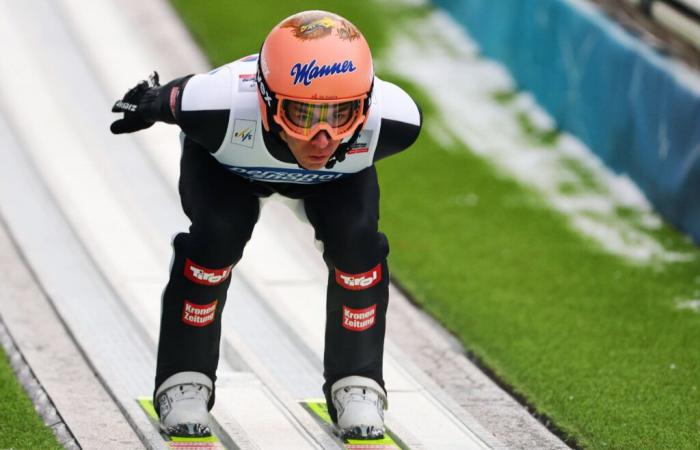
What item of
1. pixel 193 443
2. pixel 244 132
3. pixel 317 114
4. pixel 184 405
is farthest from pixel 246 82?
pixel 193 443

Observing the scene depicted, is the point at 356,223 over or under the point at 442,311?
over

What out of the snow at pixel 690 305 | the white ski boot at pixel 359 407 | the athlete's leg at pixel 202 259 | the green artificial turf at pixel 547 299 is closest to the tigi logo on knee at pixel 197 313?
the athlete's leg at pixel 202 259

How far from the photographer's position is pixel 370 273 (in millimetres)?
4891

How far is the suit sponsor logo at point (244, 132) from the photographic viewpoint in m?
4.62

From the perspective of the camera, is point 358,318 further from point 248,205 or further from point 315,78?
point 315,78

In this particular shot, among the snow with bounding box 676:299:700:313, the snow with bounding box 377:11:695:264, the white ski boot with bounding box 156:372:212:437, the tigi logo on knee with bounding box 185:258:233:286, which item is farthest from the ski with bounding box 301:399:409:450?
the snow with bounding box 377:11:695:264

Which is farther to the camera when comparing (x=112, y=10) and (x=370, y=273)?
(x=112, y=10)

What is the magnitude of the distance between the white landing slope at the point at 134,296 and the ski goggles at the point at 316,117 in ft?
4.41

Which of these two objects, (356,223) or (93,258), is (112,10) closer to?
(93,258)

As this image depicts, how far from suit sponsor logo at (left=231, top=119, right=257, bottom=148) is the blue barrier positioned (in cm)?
395

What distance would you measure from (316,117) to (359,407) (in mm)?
1242

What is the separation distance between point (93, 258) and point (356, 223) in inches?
112

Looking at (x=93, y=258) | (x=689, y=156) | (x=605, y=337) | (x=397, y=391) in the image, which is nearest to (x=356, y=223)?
(x=397, y=391)

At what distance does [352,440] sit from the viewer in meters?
5.05
